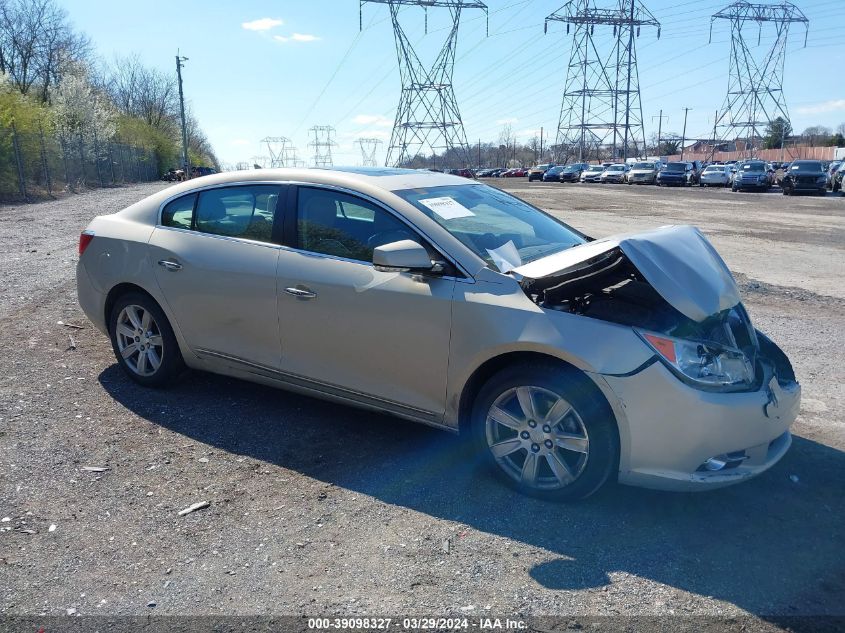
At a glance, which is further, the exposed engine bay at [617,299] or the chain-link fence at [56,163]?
the chain-link fence at [56,163]

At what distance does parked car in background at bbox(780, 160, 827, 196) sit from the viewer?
3416cm

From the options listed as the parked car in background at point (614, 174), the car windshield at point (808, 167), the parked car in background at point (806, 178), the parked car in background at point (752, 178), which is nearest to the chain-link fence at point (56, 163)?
the parked car in background at point (806, 178)

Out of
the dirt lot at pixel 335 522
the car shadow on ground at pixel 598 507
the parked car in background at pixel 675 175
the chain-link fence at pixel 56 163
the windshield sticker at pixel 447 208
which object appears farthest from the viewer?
the parked car in background at pixel 675 175

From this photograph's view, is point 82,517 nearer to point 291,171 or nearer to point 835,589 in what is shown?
point 291,171

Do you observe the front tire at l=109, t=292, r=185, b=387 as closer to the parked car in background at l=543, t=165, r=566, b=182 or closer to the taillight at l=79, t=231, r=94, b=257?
the taillight at l=79, t=231, r=94, b=257

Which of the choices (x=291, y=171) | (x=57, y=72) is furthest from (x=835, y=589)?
(x=57, y=72)

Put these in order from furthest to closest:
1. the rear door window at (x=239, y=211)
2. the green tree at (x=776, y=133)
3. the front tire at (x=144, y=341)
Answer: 1. the green tree at (x=776, y=133)
2. the front tire at (x=144, y=341)
3. the rear door window at (x=239, y=211)

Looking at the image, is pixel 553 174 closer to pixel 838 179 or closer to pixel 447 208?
pixel 838 179

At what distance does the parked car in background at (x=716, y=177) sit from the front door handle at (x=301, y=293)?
1817 inches

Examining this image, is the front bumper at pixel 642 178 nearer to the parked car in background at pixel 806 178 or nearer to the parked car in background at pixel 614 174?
the parked car in background at pixel 614 174

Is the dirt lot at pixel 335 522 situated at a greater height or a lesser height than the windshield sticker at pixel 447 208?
lesser

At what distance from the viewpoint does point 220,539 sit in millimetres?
3363

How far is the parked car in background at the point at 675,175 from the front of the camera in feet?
157

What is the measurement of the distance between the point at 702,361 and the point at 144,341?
382 centimetres
